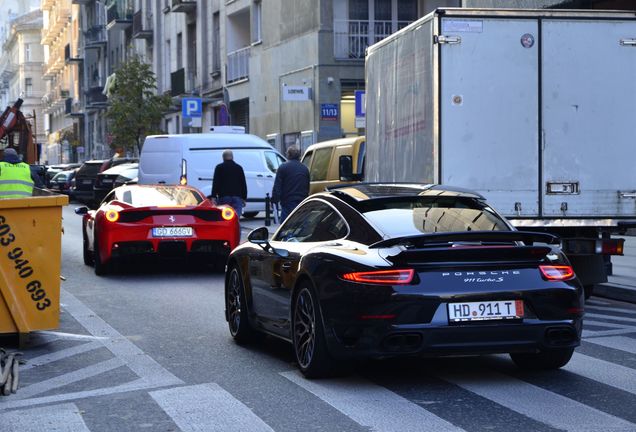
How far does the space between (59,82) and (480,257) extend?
102 m

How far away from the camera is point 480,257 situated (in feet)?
27.2

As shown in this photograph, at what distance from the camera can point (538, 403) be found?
780 cm

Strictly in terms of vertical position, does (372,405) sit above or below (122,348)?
above

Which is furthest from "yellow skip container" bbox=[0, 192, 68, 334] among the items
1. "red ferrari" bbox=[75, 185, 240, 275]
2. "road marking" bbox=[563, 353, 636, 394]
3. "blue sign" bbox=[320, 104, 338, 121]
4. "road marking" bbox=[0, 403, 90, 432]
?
"blue sign" bbox=[320, 104, 338, 121]

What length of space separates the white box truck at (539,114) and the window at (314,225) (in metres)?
3.66

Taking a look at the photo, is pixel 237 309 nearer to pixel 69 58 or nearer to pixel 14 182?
pixel 14 182

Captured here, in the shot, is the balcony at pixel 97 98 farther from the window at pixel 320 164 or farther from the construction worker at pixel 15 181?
the construction worker at pixel 15 181

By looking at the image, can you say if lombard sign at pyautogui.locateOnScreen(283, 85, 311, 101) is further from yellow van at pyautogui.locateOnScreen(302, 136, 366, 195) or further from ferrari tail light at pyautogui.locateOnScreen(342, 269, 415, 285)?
ferrari tail light at pyautogui.locateOnScreen(342, 269, 415, 285)

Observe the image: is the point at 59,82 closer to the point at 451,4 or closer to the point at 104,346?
the point at 451,4

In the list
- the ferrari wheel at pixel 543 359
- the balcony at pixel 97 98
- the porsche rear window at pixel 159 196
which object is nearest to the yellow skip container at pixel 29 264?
the ferrari wheel at pixel 543 359

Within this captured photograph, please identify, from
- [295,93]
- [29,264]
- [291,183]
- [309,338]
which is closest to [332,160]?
[291,183]

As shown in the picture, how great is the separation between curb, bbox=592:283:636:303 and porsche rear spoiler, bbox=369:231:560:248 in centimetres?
623

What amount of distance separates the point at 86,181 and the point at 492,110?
32439 millimetres

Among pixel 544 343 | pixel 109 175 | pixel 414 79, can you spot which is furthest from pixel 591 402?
pixel 109 175
